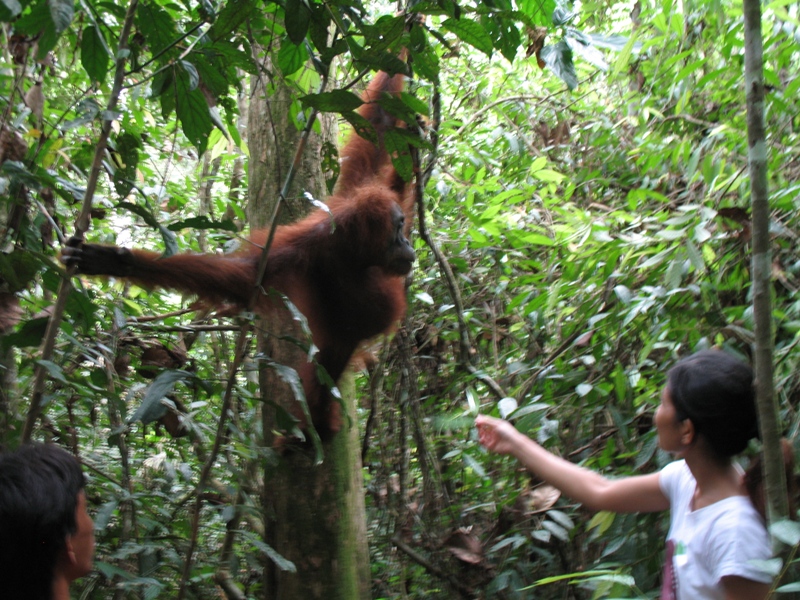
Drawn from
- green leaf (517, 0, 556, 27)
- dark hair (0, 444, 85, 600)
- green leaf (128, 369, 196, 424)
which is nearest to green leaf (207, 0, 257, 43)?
green leaf (517, 0, 556, 27)

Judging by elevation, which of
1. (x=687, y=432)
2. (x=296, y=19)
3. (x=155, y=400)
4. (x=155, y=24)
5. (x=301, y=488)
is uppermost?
(x=155, y=24)

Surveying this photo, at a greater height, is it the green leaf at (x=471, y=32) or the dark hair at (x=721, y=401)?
the green leaf at (x=471, y=32)

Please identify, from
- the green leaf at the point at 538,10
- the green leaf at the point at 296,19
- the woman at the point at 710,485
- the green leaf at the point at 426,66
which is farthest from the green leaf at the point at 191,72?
the woman at the point at 710,485

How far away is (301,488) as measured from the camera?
8.24ft

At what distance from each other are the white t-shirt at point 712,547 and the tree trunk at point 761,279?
0.88ft

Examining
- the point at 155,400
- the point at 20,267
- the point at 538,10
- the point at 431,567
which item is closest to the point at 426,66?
the point at 538,10

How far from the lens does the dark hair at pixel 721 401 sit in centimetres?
161

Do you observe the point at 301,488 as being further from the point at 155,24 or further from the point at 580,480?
the point at 155,24

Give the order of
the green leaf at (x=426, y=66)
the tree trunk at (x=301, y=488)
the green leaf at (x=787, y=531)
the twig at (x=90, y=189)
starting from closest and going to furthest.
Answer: the green leaf at (x=787, y=531) → the twig at (x=90, y=189) → the green leaf at (x=426, y=66) → the tree trunk at (x=301, y=488)

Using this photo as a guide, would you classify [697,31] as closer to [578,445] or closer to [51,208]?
[578,445]

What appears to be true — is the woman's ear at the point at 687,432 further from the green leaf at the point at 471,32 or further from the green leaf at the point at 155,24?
the green leaf at the point at 155,24

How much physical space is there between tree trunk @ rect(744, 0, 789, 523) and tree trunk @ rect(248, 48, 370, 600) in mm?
1381

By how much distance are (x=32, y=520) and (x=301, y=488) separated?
130cm

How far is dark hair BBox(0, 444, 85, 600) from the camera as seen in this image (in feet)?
4.15
